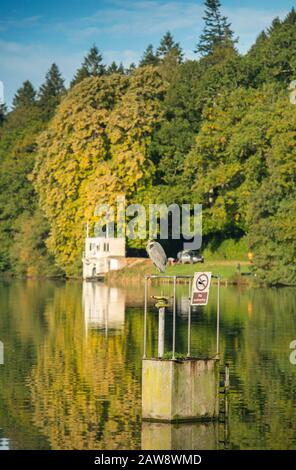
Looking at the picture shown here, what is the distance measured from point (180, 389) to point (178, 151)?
213ft

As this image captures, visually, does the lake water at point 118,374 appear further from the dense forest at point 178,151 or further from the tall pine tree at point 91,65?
the tall pine tree at point 91,65

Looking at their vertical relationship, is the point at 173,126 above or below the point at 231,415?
above

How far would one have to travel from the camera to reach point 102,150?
89.8m

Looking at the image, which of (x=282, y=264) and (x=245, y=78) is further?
(x=245, y=78)

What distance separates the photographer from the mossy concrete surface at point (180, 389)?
23047 millimetres

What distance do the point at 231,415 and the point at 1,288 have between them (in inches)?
2145

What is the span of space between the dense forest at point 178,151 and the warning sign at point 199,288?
47.1 metres

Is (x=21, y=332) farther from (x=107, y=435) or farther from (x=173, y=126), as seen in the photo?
(x=173, y=126)

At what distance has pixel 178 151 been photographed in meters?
87.6

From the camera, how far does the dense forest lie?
77.1m

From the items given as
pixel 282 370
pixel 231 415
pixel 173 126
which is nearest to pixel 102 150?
pixel 173 126

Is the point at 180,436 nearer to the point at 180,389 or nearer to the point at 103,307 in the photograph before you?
the point at 180,389

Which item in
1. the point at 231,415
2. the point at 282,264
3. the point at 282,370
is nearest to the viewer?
the point at 231,415
